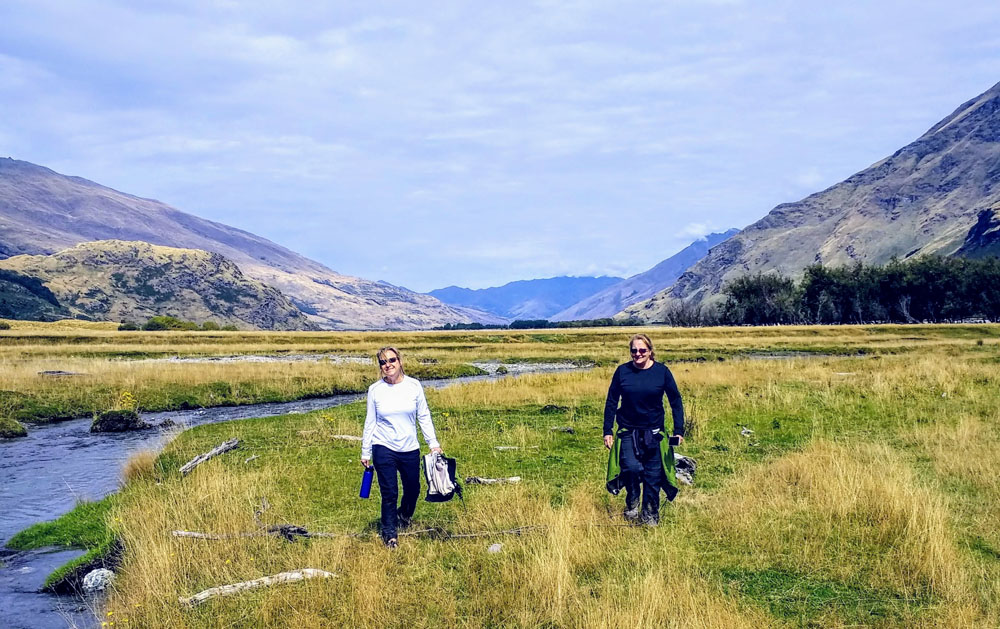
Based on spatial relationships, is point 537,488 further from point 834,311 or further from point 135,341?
point 834,311

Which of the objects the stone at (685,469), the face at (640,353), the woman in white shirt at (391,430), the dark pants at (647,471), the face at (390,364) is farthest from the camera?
the stone at (685,469)

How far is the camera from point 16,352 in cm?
5934

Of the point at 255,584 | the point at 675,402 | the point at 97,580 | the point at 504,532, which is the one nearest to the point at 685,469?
the point at 675,402

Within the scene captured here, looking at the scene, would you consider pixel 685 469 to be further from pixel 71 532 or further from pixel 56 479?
pixel 56 479

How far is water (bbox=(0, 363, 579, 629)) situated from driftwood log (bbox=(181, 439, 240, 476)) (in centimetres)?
178

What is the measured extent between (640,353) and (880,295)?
5154 inches

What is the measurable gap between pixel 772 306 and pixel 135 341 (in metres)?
112

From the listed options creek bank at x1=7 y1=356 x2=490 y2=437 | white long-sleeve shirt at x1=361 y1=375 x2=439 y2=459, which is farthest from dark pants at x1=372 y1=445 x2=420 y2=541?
creek bank at x1=7 y1=356 x2=490 y2=437

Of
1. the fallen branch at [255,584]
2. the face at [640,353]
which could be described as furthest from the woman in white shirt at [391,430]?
the face at [640,353]

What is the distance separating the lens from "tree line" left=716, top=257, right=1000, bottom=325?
380 ft

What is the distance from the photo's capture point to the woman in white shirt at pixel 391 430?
10188 mm

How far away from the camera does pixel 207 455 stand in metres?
17.9

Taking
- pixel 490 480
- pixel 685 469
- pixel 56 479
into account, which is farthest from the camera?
pixel 56 479

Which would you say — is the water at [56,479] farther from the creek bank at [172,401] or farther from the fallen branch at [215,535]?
the fallen branch at [215,535]
